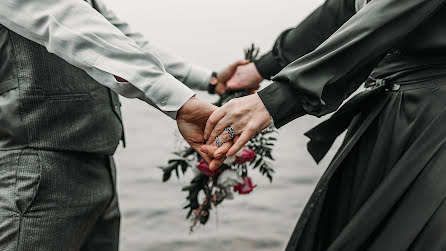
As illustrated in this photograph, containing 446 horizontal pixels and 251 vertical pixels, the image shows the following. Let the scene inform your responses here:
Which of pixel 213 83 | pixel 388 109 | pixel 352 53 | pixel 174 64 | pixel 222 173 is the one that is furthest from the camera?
pixel 222 173

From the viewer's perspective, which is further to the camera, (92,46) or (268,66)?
(268,66)

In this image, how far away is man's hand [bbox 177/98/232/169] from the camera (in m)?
1.65

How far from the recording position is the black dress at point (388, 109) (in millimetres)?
1383

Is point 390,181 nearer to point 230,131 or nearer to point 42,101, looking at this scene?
point 230,131

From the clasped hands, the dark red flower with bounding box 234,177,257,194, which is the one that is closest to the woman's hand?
the clasped hands

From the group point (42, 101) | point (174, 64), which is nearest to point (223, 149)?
point (42, 101)

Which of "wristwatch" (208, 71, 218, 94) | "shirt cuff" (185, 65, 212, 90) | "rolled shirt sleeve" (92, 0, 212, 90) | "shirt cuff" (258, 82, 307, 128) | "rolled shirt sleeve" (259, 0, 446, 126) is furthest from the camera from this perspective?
"wristwatch" (208, 71, 218, 94)

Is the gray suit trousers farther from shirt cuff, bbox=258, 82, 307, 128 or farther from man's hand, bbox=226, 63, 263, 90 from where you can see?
man's hand, bbox=226, 63, 263, 90

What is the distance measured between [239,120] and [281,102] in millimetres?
148

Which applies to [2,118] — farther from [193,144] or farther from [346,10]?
[346,10]

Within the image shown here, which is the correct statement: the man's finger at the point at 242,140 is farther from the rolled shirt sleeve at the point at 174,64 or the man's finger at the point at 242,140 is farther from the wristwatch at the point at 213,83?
the wristwatch at the point at 213,83

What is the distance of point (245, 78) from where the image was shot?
236cm

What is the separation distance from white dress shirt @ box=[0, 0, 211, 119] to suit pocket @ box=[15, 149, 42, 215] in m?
0.28

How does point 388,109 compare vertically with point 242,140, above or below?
above
